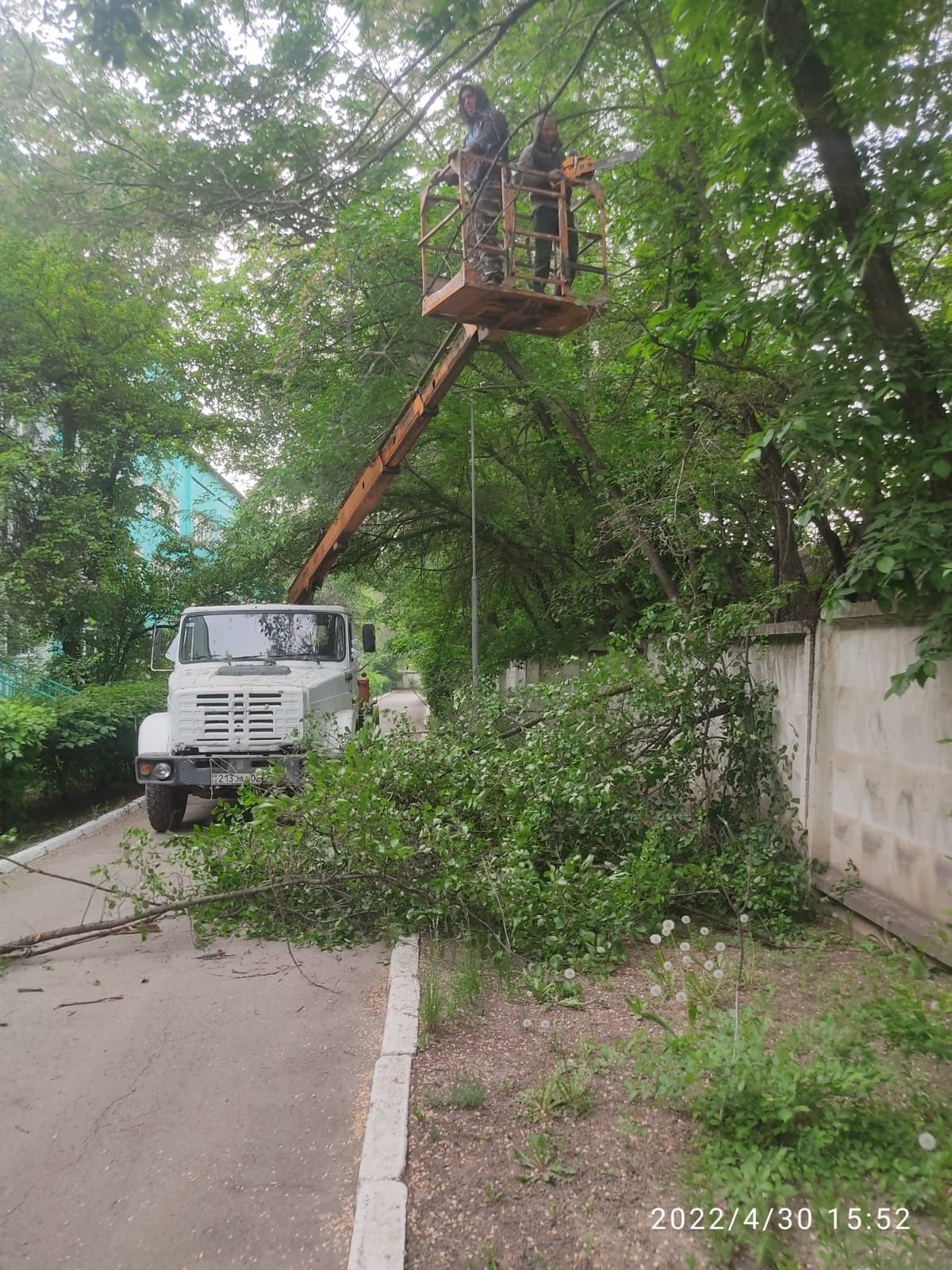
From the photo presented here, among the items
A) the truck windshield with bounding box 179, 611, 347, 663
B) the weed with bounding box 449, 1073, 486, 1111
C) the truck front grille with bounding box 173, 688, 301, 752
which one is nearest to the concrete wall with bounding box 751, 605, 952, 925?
the weed with bounding box 449, 1073, 486, 1111

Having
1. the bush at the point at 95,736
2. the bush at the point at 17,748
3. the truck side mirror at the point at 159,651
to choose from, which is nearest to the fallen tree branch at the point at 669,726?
the bush at the point at 17,748

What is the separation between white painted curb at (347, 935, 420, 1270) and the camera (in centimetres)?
253

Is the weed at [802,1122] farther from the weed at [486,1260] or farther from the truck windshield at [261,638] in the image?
the truck windshield at [261,638]

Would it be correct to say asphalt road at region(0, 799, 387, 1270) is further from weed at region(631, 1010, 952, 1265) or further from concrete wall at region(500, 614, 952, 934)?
concrete wall at region(500, 614, 952, 934)

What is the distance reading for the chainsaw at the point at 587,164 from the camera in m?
6.72

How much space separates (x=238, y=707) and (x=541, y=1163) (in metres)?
6.51

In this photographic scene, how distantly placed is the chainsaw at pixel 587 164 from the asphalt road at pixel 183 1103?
6.40 meters

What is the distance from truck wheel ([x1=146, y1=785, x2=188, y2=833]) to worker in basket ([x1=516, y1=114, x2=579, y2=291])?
21.2 feet

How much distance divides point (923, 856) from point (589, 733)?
2446mm

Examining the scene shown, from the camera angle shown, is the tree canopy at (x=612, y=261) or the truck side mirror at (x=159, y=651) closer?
the tree canopy at (x=612, y=261)

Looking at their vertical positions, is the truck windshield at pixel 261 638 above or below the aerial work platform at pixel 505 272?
below

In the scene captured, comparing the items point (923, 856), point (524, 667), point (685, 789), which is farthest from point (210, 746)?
point (524, 667)

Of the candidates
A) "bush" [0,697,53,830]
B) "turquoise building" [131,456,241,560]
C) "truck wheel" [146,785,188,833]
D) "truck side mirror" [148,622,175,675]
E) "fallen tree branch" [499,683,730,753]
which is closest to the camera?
"fallen tree branch" [499,683,730,753]

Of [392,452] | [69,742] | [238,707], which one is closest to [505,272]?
[392,452]
